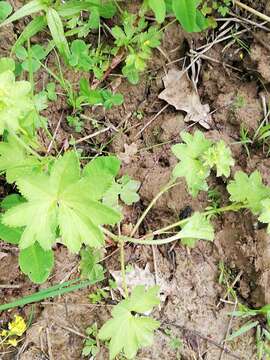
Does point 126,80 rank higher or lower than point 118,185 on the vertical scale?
higher

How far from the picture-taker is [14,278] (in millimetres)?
2492

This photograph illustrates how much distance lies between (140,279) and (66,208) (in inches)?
33.9

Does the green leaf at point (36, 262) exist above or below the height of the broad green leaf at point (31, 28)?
below

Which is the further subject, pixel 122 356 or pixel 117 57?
pixel 117 57

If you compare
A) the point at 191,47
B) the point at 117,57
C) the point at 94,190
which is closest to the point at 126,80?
the point at 117,57

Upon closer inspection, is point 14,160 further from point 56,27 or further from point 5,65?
point 56,27

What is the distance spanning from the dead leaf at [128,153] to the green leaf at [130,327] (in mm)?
696

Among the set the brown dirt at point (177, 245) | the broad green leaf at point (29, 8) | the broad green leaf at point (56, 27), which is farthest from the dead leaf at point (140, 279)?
the broad green leaf at point (29, 8)

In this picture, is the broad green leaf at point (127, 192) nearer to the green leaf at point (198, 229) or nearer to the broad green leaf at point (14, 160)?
the green leaf at point (198, 229)

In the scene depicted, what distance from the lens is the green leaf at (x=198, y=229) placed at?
2432 millimetres

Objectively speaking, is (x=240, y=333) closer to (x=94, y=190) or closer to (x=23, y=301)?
(x=23, y=301)

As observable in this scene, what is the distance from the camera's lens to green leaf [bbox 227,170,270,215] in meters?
2.43

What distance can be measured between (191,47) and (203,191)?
2.45 ft

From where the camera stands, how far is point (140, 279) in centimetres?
257
